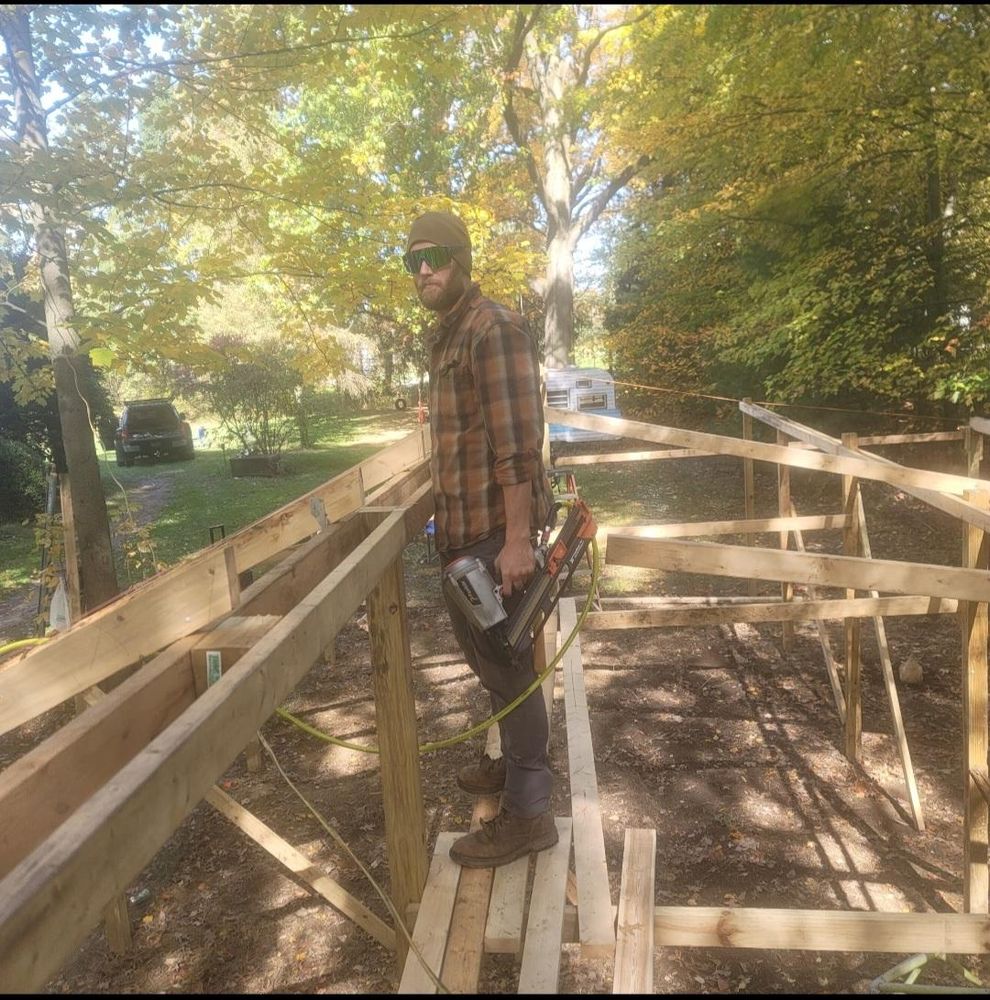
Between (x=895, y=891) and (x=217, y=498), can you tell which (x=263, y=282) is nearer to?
(x=895, y=891)

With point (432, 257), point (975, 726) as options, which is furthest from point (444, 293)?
point (975, 726)

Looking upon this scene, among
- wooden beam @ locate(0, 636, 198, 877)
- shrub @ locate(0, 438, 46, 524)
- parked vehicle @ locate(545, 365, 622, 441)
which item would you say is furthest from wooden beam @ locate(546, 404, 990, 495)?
shrub @ locate(0, 438, 46, 524)

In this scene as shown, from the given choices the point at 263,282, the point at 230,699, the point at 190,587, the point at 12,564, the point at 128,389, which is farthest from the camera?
the point at 12,564

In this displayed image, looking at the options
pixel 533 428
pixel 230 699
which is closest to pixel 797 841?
pixel 533 428

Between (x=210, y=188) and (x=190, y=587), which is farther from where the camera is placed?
(x=210, y=188)

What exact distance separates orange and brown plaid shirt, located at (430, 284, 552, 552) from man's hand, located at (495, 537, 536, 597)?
0.41 feet

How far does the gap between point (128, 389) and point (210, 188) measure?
89.9 inches

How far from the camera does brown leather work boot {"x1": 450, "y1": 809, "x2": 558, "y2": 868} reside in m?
2.37

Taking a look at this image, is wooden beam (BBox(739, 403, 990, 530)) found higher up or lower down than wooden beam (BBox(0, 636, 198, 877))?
lower down

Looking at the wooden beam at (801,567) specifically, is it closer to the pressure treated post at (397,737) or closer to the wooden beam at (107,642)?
the pressure treated post at (397,737)

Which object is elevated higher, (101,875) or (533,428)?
(533,428)

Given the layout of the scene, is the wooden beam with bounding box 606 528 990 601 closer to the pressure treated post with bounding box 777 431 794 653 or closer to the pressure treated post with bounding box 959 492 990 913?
the pressure treated post with bounding box 959 492 990 913

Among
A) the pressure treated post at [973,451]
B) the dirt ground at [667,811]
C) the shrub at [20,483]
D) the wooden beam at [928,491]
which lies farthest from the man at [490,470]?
the shrub at [20,483]

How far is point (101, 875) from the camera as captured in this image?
752mm
